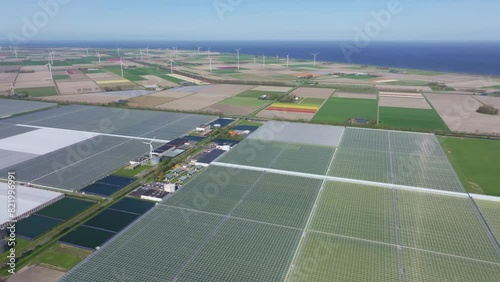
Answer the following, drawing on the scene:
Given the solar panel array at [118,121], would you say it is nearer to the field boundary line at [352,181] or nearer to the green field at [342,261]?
the field boundary line at [352,181]

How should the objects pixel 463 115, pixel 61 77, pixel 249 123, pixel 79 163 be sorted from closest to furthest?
1. pixel 79 163
2. pixel 249 123
3. pixel 463 115
4. pixel 61 77

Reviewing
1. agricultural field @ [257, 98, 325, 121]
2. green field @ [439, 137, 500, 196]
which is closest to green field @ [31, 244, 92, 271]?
green field @ [439, 137, 500, 196]

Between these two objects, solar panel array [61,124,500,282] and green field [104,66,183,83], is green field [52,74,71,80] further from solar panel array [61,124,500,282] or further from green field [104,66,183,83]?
solar panel array [61,124,500,282]

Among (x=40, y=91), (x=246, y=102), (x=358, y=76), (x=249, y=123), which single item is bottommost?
(x=249, y=123)

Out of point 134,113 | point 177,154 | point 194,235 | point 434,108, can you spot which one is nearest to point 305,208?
point 194,235

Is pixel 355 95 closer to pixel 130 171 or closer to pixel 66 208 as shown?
pixel 130 171

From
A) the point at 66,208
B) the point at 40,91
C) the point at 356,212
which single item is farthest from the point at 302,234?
the point at 40,91
